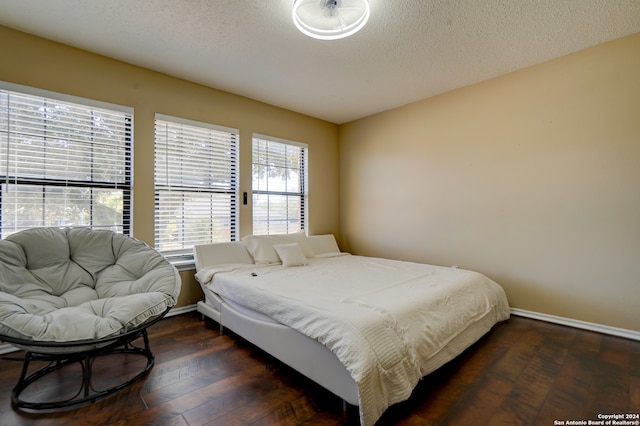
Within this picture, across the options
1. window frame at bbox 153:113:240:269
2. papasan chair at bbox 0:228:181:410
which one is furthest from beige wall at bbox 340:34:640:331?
papasan chair at bbox 0:228:181:410

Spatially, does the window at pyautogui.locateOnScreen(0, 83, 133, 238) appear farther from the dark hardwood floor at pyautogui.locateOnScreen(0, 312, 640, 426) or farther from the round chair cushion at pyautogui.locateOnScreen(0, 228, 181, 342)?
the dark hardwood floor at pyautogui.locateOnScreen(0, 312, 640, 426)

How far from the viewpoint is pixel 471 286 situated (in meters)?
2.50

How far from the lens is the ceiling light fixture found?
2047 mm

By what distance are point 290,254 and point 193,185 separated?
140 cm

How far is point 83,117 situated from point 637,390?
475 cm

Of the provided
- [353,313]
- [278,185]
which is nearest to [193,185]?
[278,185]

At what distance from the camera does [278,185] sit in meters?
4.20

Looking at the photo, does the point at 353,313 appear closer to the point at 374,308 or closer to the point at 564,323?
the point at 374,308

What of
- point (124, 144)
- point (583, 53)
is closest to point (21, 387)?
point (124, 144)

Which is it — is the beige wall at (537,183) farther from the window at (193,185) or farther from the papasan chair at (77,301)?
the papasan chair at (77,301)

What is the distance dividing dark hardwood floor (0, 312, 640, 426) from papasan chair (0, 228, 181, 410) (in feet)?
0.37

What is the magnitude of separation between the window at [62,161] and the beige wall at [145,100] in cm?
10

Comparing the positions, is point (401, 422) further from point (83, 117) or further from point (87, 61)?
point (87, 61)

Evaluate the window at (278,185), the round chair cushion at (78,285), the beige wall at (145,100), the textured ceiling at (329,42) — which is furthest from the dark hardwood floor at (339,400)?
the textured ceiling at (329,42)
